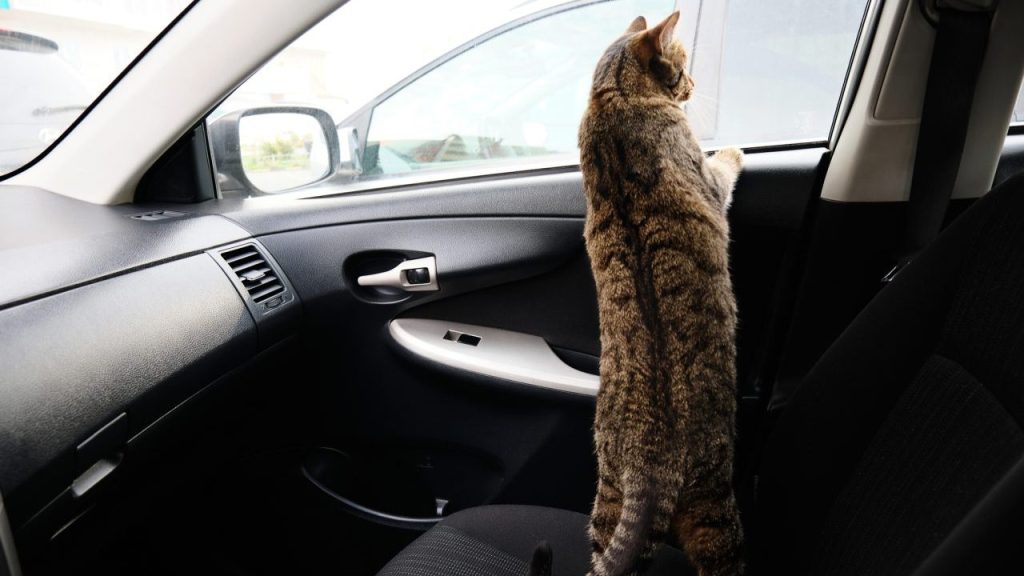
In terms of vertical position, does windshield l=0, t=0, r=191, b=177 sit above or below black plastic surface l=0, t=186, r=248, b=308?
above

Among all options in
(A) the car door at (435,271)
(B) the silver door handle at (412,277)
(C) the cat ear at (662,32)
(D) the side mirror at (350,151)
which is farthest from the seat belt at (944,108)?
(D) the side mirror at (350,151)

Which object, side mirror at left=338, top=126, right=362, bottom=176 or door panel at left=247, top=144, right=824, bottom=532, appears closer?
door panel at left=247, top=144, right=824, bottom=532

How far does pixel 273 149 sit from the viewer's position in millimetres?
2500

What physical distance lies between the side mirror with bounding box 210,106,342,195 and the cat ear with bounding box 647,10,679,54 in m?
1.33

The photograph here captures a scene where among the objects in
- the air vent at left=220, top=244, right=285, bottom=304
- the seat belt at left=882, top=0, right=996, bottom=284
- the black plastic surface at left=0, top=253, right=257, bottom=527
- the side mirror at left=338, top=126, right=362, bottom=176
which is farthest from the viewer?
the side mirror at left=338, top=126, right=362, bottom=176

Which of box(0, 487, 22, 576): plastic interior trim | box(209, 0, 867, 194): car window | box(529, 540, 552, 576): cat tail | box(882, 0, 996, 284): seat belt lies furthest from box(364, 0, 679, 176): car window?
box(0, 487, 22, 576): plastic interior trim

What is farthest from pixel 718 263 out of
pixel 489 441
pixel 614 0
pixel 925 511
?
pixel 614 0

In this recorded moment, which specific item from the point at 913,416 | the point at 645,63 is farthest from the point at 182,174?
the point at 913,416

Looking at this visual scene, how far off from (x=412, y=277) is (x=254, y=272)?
20.4 inches

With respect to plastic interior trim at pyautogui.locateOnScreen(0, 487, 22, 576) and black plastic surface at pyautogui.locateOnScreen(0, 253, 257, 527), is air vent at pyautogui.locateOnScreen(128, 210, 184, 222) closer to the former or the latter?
black plastic surface at pyautogui.locateOnScreen(0, 253, 257, 527)

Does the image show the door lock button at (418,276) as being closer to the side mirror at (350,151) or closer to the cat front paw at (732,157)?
the side mirror at (350,151)

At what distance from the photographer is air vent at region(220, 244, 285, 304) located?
1936 mm

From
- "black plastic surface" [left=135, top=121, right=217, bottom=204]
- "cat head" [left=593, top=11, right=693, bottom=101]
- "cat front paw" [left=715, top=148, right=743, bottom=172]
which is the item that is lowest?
"black plastic surface" [left=135, top=121, right=217, bottom=204]

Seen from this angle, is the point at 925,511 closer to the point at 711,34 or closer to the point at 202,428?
the point at 202,428
